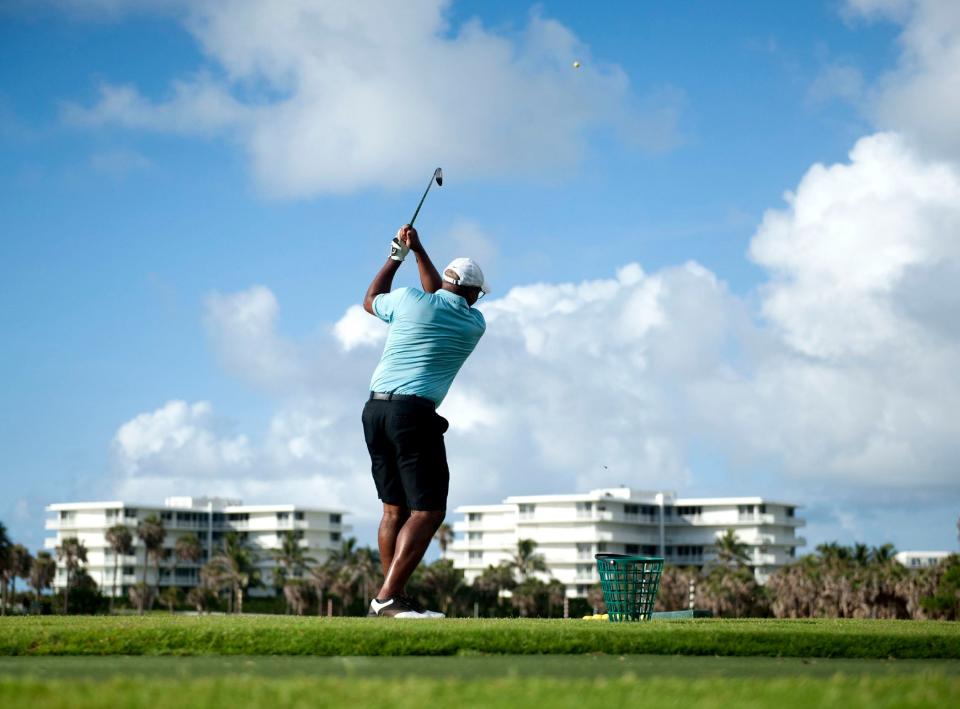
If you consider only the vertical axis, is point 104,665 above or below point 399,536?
below

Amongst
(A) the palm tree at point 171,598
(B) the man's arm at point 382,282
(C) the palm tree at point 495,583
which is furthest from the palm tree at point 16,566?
(B) the man's arm at point 382,282

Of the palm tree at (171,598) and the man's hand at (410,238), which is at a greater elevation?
the man's hand at (410,238)

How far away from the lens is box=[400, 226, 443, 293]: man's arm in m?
9.73

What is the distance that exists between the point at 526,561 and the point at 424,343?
396 ft

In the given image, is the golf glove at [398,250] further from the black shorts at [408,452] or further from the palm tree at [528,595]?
the palm tree at [528,595]

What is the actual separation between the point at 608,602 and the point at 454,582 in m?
109

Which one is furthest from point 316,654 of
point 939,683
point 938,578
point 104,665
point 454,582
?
point 454,582

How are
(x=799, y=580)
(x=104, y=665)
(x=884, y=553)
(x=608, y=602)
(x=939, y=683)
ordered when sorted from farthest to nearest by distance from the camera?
(x=884, y=553) → (x=799, y=580) → (x=608, y=602) → (x=104, y=665) → (x=939, y=683)

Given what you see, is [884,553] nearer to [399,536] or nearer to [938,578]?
[938,578]

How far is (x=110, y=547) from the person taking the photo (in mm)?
137000

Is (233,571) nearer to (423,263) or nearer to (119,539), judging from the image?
(119,539)

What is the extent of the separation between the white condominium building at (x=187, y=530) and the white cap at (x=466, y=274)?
131 metres

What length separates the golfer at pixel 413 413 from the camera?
8891mm

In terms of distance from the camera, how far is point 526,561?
128 m
